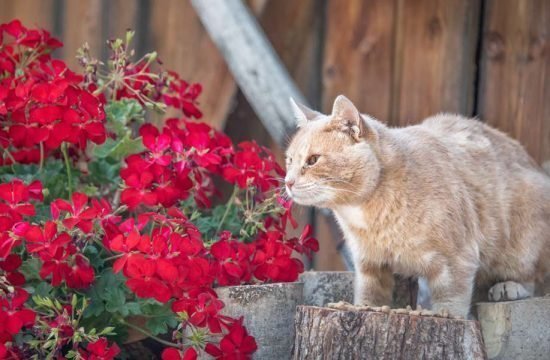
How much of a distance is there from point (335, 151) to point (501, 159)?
73 centimetres

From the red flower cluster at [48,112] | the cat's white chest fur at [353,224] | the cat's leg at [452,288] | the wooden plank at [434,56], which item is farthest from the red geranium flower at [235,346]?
the wooden plank at [434,56]

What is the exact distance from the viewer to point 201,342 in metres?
2.84

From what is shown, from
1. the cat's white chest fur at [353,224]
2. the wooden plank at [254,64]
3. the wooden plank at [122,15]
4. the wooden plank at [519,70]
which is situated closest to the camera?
the cat's white chest fur at [353,224]

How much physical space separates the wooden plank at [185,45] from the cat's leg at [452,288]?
5.95ft

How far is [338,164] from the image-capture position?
122 inches

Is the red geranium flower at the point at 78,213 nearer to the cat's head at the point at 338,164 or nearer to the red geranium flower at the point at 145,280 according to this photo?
the red geranium flower at the point at 145,280

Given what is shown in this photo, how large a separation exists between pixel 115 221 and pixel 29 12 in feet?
7.30

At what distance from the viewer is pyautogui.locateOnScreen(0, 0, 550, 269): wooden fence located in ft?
14.0

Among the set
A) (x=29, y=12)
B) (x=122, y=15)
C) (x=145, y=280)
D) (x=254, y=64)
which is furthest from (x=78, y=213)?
(x=29, y=12)

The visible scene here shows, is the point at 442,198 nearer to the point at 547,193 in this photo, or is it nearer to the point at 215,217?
the point at 547,193

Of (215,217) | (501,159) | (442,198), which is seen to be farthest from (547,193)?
(215,217)

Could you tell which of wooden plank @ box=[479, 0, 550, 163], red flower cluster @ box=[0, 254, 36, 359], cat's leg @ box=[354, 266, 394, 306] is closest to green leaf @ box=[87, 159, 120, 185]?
red flower cluster @ box=[0, 254, 36, 359]

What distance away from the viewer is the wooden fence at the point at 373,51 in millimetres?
4273

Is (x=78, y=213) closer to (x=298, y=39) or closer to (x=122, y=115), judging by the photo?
(x=122, y=115)
